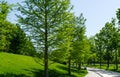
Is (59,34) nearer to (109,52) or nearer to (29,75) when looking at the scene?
(29,75)

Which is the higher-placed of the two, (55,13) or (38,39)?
(55,13)

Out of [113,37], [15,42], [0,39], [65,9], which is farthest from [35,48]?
[113,37]

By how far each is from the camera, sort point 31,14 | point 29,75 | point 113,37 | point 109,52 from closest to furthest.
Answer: point 31,14 → point 29,75 → point 113,37 → point 109,52

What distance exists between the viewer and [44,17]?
23.3 meters

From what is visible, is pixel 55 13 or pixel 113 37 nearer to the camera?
pixel 55 13

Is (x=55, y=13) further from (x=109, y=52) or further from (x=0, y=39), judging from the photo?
(x=109, y=52)

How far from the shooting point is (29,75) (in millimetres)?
27766

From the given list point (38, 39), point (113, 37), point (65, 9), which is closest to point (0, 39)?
point (38, 39)

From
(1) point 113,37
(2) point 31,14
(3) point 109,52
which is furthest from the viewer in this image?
(3) point 109,52

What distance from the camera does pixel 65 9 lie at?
23484mm

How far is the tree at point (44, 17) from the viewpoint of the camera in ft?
75.9

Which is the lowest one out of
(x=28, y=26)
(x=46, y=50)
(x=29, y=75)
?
(x=29, y=75)

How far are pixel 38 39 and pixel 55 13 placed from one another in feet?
8.52

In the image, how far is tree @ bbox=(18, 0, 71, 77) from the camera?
75.9 feet
